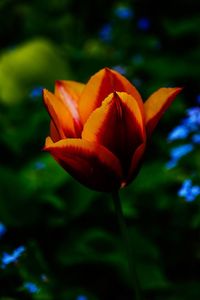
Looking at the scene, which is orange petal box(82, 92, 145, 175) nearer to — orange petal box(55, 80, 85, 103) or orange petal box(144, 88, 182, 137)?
orange petal box(144, 88, 182, 137)

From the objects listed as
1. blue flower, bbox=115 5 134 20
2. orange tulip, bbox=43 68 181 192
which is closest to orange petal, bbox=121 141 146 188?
orange tulip, bbox=43 68 181 192

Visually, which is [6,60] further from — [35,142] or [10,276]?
[10,276]

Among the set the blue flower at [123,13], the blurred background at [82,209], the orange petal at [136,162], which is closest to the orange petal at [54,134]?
the orange petal at [136,162]

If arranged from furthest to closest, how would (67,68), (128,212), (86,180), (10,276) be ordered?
(67,68) → (128,212) → (10,276) → (86,180)

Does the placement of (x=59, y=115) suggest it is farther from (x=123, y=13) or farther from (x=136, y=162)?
(x=123, y=13)

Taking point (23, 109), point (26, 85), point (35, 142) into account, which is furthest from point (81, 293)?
point (26, 85)
